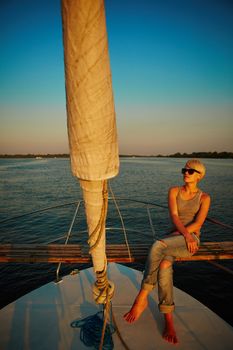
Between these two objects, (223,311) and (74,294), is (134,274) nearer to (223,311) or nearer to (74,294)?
(74,294)

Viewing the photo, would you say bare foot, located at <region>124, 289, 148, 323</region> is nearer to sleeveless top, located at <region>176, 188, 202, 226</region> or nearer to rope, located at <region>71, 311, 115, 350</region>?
rope, located at <region>71, 311, 115, 350</region>

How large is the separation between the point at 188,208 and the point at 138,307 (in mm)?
1735

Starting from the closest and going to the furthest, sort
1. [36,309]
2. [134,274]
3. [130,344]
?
1. [130,344]
2. [36,309]
3. [134,274]

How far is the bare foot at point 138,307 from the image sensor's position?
117 inches

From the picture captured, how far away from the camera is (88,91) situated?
1298 mm

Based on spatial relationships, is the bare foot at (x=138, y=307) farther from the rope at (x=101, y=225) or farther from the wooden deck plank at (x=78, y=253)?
the rope at (x=101, y=225)

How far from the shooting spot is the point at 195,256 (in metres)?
3.76

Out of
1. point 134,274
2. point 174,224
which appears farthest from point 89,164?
point 134,274

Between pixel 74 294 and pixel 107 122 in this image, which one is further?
pixel 74 294

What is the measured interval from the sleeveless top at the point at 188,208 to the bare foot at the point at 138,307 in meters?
1.25

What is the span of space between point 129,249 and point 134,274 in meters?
0.92

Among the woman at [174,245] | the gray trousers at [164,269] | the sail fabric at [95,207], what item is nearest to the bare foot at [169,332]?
the woman at [174,245]

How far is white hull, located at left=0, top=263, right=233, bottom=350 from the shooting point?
9.34ft

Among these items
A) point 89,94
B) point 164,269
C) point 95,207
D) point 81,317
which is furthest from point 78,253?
point 89,94
